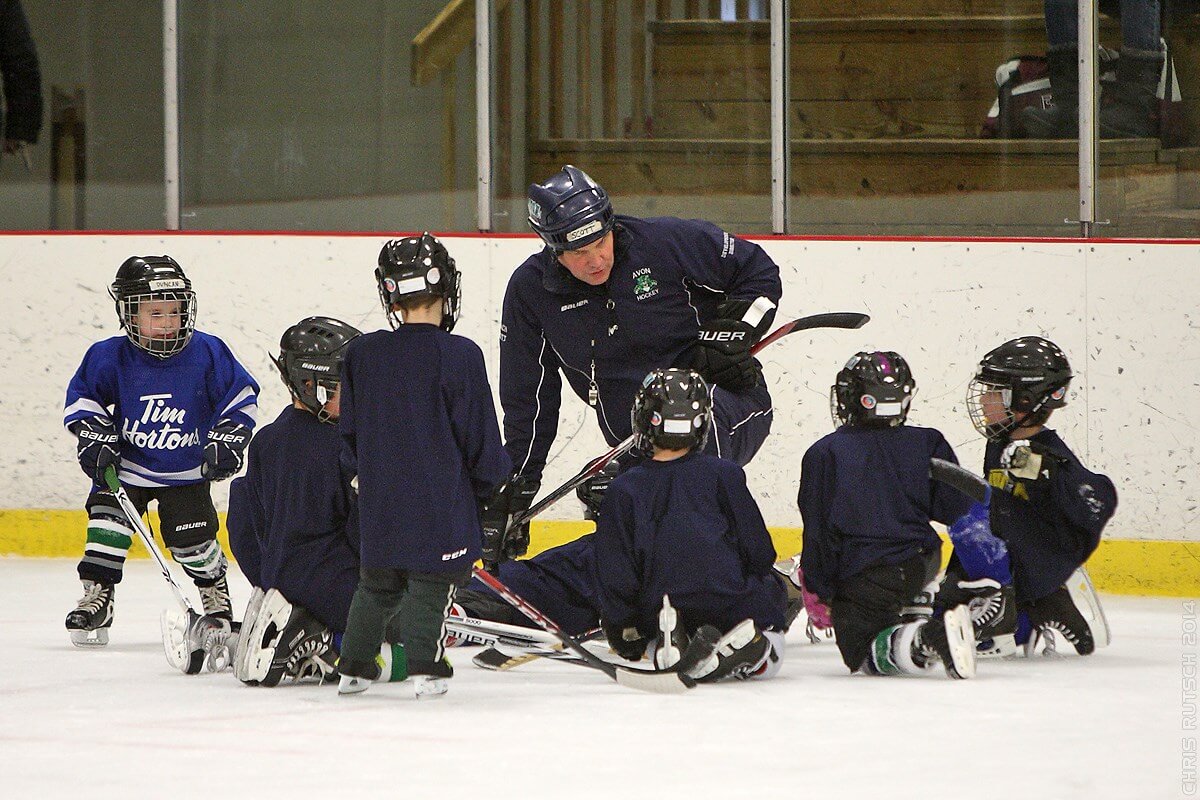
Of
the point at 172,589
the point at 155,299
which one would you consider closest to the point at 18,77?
the point at 155,299

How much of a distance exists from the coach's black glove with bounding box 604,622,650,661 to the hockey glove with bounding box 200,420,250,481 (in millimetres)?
1021

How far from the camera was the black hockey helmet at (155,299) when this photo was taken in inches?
165

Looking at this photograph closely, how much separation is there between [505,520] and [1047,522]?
4.24 feet

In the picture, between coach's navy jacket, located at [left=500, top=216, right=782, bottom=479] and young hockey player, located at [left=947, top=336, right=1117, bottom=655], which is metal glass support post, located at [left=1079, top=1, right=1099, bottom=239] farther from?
coach's navy jacket, located at [left=500, top=216, right=782, bottom=479]

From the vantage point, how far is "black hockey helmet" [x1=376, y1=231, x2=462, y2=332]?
3.36 m

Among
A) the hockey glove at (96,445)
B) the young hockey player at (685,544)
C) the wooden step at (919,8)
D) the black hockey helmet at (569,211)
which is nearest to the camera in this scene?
the young hockey player at (685,544)

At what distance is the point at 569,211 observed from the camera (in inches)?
149

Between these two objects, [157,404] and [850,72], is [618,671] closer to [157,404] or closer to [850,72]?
[157,404]

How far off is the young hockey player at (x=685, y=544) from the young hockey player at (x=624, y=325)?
294 millimetres

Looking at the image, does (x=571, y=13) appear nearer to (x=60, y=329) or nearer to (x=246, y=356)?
(x=246, y=356)

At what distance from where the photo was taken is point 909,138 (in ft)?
18.8

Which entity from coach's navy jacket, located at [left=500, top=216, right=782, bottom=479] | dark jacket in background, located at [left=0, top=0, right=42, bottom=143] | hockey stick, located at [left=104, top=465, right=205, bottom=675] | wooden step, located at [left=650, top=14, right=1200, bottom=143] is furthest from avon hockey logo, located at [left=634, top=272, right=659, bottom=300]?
dark jacket in background, located at [left=0, top=0, right=42, bottom=143]

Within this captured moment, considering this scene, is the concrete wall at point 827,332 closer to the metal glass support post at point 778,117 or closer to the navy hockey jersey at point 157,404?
the metal glass support post at point 778,117

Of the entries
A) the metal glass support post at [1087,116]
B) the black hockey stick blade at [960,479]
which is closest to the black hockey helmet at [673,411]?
the black hockey stick blade at [960,479]
